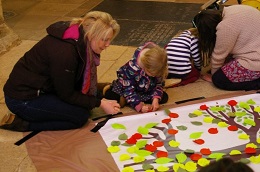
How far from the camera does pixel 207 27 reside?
3.12 metres

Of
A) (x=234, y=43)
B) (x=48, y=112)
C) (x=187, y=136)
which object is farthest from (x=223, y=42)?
(x=48, y=112)

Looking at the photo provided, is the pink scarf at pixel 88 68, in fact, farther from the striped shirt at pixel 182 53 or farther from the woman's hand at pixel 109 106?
the striped shirt at pixel 182 53

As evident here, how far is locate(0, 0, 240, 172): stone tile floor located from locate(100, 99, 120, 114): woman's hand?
19 cm

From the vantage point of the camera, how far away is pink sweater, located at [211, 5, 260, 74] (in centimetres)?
305

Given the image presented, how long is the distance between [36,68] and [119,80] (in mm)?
577

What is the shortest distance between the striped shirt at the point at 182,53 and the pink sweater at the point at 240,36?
6.3 inches

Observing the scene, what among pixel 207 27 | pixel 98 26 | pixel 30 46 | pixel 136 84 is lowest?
pixel 30 46

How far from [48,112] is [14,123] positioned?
24cm

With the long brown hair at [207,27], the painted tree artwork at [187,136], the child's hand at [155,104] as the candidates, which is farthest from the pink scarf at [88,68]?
the long brown hair at [207,27]

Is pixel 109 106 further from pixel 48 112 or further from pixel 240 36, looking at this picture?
pixel 240 36

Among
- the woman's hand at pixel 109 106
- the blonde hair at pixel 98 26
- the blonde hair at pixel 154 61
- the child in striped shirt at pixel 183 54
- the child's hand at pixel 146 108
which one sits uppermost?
the blonde hair at pixel 98 26

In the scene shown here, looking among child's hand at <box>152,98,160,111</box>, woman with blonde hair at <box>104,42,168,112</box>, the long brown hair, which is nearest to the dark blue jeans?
woman with blonde hair at <box>104,42,168,112</box>

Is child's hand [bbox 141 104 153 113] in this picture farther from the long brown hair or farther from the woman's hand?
the long brown hair

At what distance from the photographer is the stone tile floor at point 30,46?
2469 millimetres
